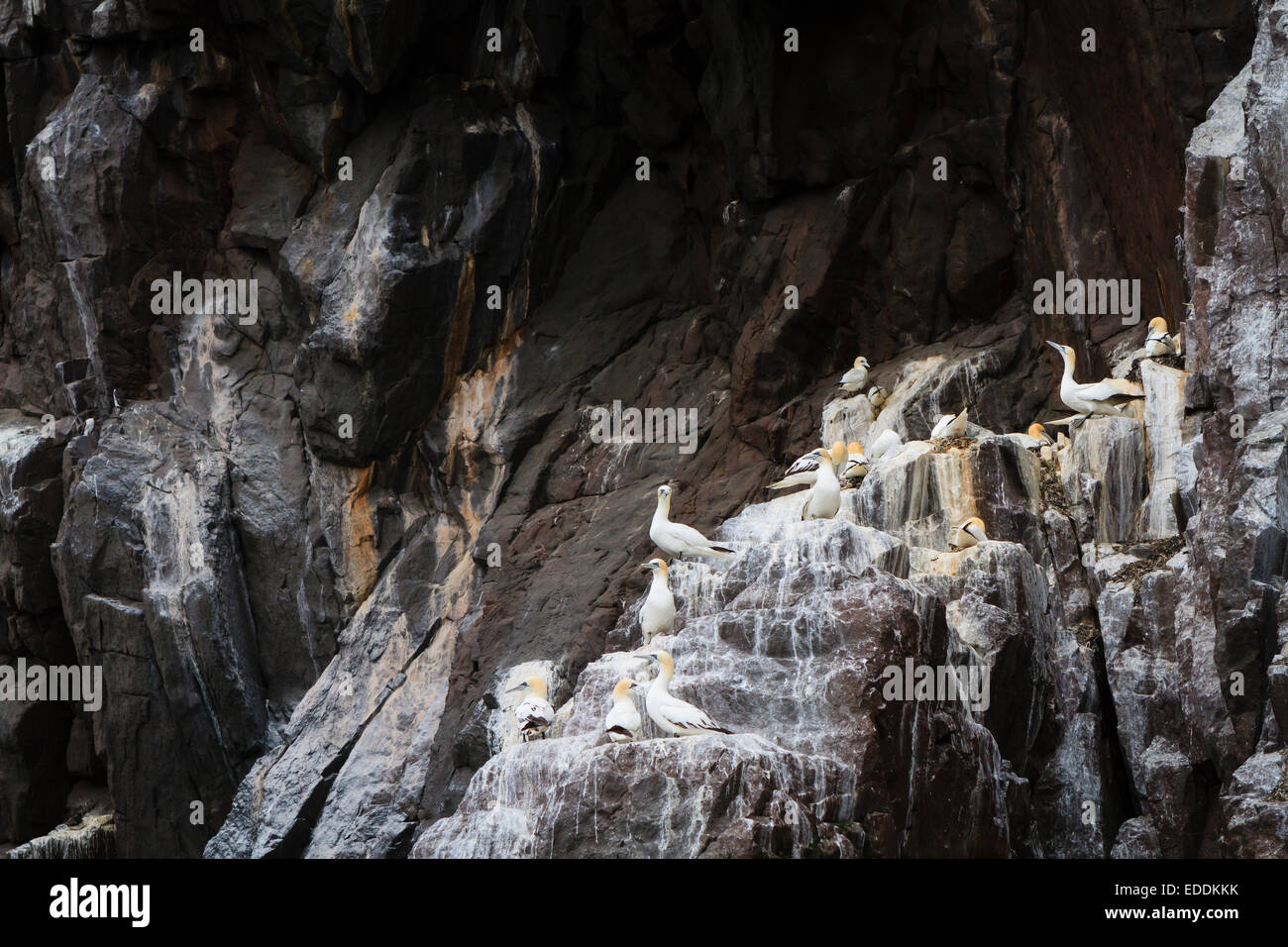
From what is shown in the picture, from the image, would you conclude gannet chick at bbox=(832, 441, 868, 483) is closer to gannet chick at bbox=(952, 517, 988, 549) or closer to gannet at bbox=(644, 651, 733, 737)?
gannet chick at bbox=(952, 517, 988, 549)

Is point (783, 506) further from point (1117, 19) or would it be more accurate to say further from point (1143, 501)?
point (1117, 19)

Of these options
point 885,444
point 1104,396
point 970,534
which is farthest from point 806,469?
point 1104,396

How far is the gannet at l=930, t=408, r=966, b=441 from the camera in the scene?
59.5 feet

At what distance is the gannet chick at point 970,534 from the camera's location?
16.2 metres

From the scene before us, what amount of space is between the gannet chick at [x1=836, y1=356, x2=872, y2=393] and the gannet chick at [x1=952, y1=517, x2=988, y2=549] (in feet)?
16.9

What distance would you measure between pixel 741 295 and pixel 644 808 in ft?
41.4

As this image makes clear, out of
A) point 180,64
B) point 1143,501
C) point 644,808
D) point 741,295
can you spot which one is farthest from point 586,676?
point 180,64

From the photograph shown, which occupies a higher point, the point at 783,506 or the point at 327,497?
the point at 327,497

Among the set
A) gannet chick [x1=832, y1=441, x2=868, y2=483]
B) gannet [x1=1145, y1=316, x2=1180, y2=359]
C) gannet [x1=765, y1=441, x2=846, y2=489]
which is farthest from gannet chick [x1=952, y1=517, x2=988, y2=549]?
gannet [x1=1145, y1=316, x2=1180, y2=359]

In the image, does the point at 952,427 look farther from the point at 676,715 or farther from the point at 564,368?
the point at 564,368

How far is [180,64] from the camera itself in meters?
26.0

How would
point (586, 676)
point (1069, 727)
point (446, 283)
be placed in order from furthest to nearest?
point (446, 283) < point (1069, 727) < point (586, 676)

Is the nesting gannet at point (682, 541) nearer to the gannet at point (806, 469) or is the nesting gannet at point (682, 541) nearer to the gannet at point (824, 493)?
the gannet at point (824, 493)

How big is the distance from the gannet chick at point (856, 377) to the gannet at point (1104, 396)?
364 cm
